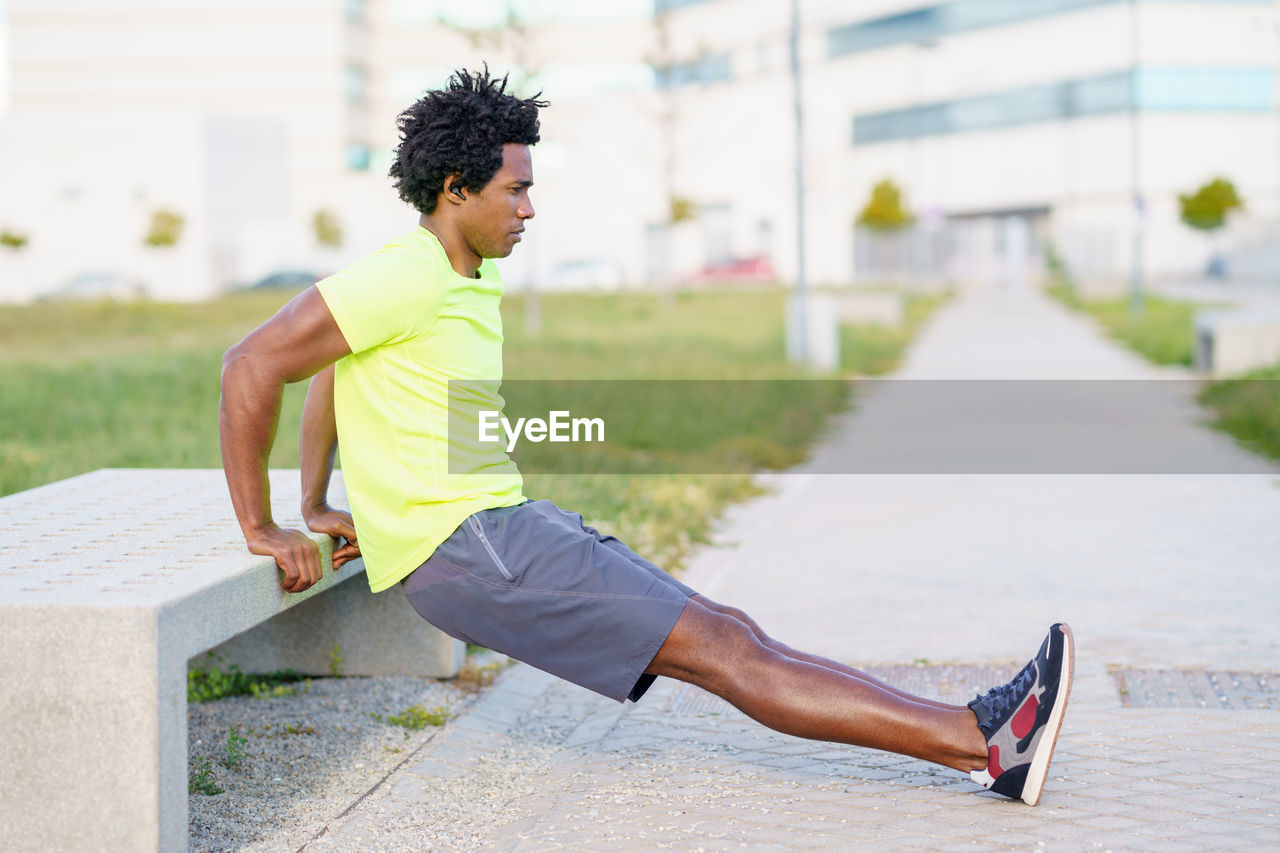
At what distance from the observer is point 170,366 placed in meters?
14.9

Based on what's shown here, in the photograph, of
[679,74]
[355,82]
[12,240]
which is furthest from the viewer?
[355,82]

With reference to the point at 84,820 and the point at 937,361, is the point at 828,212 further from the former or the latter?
the point at 84,820

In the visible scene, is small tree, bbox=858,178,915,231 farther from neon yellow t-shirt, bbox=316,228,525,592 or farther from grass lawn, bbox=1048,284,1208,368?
neon yellow t-shirt, bbox=316,228,525,592

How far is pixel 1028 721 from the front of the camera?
11.9ft

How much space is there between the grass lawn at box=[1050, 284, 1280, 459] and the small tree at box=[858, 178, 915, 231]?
44.7ft

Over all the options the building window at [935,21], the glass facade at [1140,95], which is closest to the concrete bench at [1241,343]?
the glass facade at [1140,95]

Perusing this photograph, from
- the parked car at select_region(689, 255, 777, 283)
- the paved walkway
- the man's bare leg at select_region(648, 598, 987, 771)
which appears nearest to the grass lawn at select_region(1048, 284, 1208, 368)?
the paved walkway

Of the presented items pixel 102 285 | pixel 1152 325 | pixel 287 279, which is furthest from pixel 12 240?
pixel 1152 325

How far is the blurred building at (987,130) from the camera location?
5809 cm

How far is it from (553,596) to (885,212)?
163 ft

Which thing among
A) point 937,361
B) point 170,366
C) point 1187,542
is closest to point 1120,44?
point 937,361

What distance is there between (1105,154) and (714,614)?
59.0 meters

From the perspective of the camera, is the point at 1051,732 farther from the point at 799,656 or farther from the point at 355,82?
the point at 355,82

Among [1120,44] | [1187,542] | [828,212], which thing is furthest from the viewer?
[828,212]
